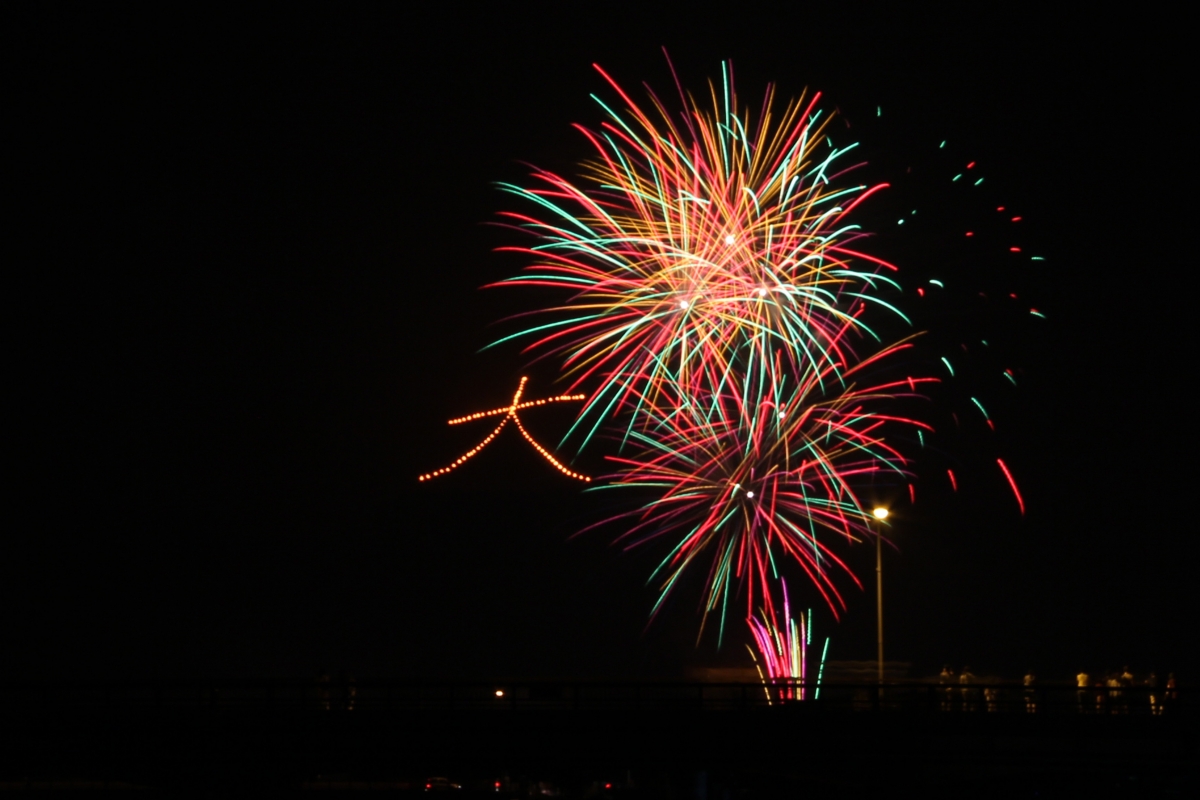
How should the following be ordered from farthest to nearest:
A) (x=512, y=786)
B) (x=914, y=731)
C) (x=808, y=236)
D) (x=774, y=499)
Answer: (x=774, y=499) → (x=808, y=236) → (x=512, y=786) → (x=914, y=731)

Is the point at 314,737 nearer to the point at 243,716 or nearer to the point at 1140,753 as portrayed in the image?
the point at 243,716

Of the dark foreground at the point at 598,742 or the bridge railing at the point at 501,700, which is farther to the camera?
the bridge railing at the point at 501,700

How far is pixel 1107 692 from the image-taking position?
83.8 feet

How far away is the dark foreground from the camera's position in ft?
71.6

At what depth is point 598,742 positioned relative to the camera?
23453 millimetres

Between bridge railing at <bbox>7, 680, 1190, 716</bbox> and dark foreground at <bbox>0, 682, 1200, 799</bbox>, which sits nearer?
dark foreground at <bbox>0, 682, 1200, 799</bbox>

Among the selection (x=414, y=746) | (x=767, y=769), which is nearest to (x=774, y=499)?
(x=767, y=769)

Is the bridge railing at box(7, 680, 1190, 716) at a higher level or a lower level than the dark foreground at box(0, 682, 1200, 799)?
higher

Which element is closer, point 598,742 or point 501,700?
point 598,742

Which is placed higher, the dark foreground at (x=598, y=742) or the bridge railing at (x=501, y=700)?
the bridge railing at (x=501, y=700)

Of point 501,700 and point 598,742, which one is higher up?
point 501,700

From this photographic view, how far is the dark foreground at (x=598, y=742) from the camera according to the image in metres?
21.8

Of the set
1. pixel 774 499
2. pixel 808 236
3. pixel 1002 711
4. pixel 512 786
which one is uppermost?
pixel 808 236

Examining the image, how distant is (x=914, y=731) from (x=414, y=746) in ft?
30.3
